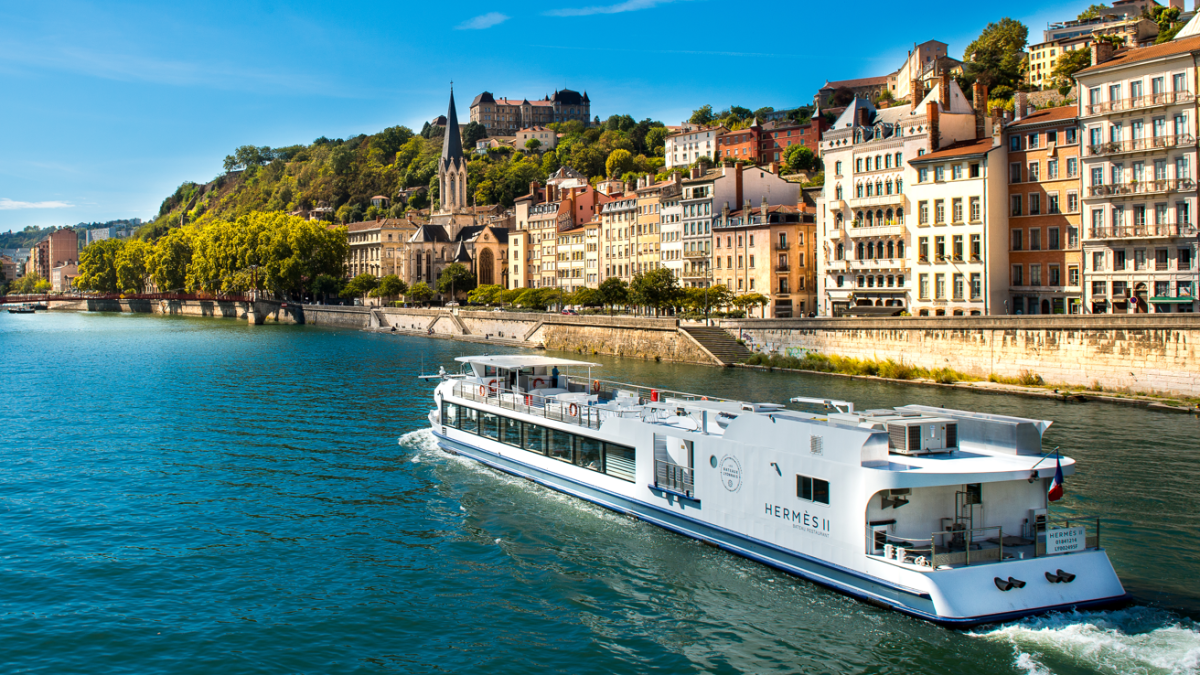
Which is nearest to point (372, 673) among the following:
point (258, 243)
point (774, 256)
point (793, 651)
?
point (793, 651)

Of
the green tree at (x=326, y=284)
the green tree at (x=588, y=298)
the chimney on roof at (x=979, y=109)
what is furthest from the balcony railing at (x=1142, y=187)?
the green tree at (x=326, y=284)

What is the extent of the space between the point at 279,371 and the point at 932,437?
160 ft

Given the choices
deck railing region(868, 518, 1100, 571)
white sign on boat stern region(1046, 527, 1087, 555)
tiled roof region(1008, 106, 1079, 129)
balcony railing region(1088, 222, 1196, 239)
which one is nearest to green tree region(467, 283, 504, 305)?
tiled roof region(1008, 106, 1079, 129)

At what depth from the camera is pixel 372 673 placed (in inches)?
597

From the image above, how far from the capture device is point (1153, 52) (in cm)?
4691

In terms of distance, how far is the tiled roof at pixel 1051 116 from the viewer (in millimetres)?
53969

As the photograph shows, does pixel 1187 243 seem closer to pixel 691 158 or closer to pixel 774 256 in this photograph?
pixel 774 256

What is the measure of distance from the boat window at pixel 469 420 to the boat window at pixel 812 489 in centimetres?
1436

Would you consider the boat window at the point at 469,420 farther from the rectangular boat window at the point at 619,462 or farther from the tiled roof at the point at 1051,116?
the tiled roof at the point at 1051,116

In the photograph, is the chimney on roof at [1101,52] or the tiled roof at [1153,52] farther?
the chimney on roof at [1101,52]

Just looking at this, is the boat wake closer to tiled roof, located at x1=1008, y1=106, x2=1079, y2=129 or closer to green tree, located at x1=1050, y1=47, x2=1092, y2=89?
tiled roof, located at x1=1008, y1=106, x2=1079, y2=129

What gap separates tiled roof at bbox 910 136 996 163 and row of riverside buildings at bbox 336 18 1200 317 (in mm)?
146

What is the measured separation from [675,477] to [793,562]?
4259 millimetres

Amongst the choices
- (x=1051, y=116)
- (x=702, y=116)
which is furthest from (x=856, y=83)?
(x=1051, y=116)
